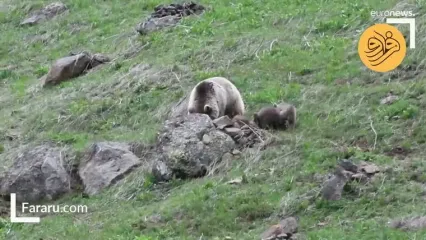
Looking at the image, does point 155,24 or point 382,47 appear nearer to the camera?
point 382,47

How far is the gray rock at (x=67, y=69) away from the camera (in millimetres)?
19125

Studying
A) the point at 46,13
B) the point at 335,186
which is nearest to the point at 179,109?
the point at 335,186

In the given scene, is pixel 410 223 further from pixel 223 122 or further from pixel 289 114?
pixel 223 122

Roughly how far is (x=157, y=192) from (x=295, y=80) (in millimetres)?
4012

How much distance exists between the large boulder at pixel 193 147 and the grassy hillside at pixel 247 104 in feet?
0.78

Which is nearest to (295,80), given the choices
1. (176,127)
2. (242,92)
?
(242,92)

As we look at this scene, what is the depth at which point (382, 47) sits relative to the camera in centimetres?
1656

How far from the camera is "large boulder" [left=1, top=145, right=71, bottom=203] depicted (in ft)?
46.5

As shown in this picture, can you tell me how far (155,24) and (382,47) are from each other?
555 centimetres

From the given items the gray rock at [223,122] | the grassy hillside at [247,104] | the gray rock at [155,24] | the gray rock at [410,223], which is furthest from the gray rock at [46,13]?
the gray rock at [410,223]

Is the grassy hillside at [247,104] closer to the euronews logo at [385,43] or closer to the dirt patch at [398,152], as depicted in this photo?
the dirt patch at [398,152]

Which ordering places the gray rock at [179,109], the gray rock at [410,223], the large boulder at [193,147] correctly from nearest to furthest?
the gray rock at [410,223] < the large boulder at [193,147] < the gray rock at [179,109]

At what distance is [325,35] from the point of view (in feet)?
58.2

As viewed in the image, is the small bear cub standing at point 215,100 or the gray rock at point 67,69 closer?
the small bear cub standing at point 215,100
